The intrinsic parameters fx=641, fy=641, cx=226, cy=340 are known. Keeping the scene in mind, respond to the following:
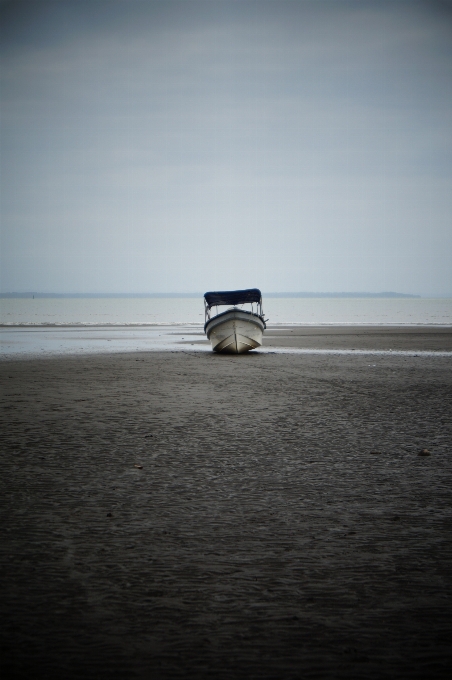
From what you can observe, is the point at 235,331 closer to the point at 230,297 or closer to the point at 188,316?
the point at 230,297

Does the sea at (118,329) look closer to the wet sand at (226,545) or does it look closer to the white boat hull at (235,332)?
the white boat hull at (235,332)

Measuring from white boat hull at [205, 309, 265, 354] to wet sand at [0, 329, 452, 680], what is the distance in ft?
53.4

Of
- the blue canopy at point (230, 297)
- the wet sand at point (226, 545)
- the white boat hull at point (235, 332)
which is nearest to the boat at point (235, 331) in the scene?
the white boat hull at point (235, 332)

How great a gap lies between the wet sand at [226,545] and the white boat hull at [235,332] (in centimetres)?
1628

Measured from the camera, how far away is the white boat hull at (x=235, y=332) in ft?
90.5

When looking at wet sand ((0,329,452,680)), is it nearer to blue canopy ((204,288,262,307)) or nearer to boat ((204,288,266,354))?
boat ((204,288,266,354))

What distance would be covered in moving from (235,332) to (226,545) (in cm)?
2279

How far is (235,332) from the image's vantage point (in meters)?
27.5

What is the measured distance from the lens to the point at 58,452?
8.15m

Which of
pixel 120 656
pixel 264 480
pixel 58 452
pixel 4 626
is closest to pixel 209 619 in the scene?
pixel 120 656

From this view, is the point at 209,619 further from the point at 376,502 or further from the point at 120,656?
the point at 376,502

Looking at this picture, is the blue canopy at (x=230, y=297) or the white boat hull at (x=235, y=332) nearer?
the white boat hull at (x=235, y=332)

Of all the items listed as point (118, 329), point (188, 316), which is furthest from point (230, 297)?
point (188, 316)

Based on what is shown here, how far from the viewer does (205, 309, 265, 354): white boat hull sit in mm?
27578
